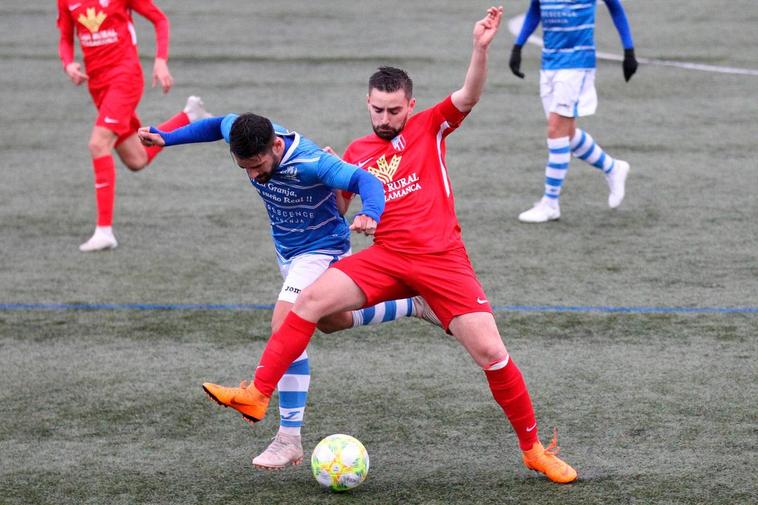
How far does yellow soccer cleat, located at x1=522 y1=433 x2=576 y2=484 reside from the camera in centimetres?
502

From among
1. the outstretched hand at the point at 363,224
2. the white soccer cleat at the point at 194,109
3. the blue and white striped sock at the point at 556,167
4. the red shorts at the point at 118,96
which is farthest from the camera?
the blue and white striped sock at the point at 556,167

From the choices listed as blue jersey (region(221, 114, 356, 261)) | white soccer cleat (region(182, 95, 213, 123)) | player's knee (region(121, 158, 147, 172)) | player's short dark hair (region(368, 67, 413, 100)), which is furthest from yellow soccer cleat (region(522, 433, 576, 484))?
player's knee (region(121, 158, 147, 172))

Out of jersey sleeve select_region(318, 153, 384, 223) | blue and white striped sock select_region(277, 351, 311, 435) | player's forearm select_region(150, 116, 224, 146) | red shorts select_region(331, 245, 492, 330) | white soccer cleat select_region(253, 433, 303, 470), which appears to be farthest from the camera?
player's forearm select_region(150, 116, 224, 146)

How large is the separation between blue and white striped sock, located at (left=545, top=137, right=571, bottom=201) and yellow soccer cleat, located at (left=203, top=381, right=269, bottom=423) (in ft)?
16.4

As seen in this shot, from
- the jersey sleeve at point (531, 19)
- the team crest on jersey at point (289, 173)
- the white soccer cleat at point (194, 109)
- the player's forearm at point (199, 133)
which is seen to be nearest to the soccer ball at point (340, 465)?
the team crest on jersey at point (289, 173)

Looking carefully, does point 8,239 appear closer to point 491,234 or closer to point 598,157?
point 491,234

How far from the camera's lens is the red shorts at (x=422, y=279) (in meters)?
5.13

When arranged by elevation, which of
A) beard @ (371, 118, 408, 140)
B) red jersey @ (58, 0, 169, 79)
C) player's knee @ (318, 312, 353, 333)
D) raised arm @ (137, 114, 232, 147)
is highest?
beard @ (371, 118, 408, 140)

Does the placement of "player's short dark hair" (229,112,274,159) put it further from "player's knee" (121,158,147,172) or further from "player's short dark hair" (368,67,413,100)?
"player's knee" (121,158,147,172)

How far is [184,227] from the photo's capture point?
9.59 metres

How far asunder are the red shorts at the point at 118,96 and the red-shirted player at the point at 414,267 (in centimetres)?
406

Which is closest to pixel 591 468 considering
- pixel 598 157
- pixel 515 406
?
pixel 515 406

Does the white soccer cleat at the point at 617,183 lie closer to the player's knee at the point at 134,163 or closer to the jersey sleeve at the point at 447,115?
the player's knee at the point at 134,163

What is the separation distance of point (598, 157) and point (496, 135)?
8.96ft
